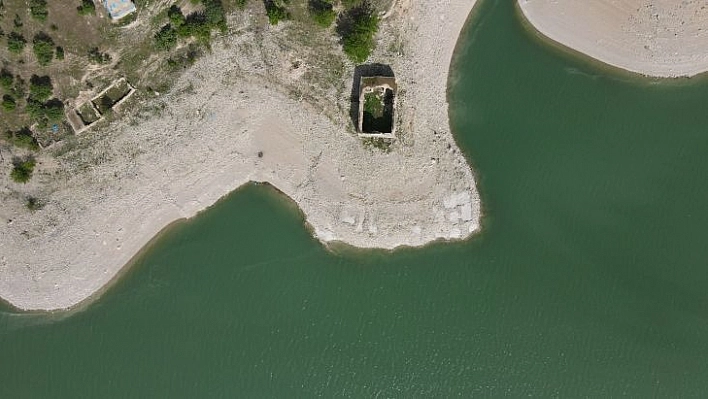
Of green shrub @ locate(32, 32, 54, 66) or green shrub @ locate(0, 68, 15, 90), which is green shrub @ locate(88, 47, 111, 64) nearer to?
green shrub @ locate(32, 32, 54, 66)

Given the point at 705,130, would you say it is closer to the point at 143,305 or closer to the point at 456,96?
the point at 456,96

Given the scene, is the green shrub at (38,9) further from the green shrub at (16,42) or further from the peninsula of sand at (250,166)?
the peninsula of sand at (250,166)

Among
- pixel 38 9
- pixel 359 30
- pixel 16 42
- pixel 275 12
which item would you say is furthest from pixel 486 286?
pixel 16 42

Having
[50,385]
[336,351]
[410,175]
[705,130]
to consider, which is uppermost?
[705,130]

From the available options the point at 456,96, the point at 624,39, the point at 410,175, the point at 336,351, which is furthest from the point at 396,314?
the point at 624,39

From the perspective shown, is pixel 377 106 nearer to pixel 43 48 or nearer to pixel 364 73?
pixel 364 73

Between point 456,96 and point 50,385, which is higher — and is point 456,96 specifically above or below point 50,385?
above
